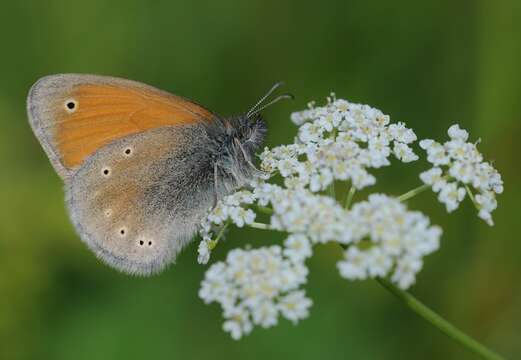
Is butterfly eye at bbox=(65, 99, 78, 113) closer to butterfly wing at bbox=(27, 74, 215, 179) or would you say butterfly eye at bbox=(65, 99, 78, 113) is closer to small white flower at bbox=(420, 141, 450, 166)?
butterfly wing at bbox=(27, 74, 215, 179)

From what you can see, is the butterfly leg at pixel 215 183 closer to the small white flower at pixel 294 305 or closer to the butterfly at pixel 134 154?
the butterfly at pixel 134 154

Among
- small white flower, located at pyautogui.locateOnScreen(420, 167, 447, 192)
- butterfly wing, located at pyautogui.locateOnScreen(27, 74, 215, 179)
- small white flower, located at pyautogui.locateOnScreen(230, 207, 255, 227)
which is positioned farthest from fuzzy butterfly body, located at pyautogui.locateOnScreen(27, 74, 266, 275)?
small white flower, located at pyautogui.locateOnScreen(420, 167, 447, 192)

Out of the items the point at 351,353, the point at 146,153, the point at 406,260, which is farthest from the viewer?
the point at 351,353

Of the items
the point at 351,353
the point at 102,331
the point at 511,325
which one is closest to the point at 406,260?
the point at 351,353

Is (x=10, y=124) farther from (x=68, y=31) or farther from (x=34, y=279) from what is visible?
(x=34, y=279)

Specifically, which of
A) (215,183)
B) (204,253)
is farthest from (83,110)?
(204,253)

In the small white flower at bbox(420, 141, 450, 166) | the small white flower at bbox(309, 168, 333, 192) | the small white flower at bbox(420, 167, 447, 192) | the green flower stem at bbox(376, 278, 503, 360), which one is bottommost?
the green flower stem at bbox(376, 278, 503, 360)

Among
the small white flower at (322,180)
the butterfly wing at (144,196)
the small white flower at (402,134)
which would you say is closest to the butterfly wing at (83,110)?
the butterfly wing at (144,196)

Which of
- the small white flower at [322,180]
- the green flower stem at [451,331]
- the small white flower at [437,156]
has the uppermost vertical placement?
the small white flower at [437,156]
